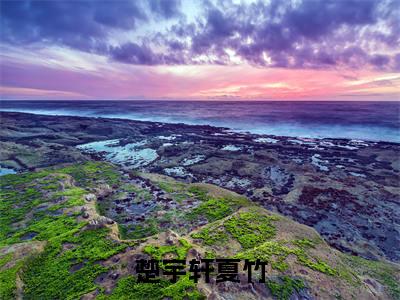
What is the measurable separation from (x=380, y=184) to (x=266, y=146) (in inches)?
714

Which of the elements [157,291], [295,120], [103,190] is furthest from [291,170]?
[295,120]

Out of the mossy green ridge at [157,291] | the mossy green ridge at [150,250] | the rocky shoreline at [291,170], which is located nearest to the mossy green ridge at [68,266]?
the mossy green ridge at [150,250]

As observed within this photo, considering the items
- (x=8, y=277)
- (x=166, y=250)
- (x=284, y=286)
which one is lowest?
(x=284, y=286)

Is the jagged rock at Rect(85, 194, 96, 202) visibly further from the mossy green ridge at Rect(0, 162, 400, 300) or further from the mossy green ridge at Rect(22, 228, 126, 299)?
the mossy green ridge at Rect(22, 228, 126, 299)

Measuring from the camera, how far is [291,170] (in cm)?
2758

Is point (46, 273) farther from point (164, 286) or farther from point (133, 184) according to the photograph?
point (133, 184)

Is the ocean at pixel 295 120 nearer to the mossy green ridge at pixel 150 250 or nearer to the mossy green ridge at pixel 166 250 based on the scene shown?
the mossy green ridge at pixel 150 250

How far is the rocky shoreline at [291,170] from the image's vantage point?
54.7 feet

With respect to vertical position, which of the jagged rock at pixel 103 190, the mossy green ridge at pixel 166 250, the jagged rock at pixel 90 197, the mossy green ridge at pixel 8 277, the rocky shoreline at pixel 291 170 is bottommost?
the rocky shoreline at pixel 291 170

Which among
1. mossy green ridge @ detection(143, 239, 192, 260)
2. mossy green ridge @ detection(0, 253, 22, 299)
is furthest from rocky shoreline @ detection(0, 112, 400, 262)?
mossy green ridge @ detection(0, 253, 22, 299)

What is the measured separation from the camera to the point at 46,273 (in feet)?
31.1

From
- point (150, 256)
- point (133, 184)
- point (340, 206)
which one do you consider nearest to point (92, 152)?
point (133, 184)

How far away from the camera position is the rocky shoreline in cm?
1667

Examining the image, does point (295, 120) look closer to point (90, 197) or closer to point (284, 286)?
point (90, 197)
